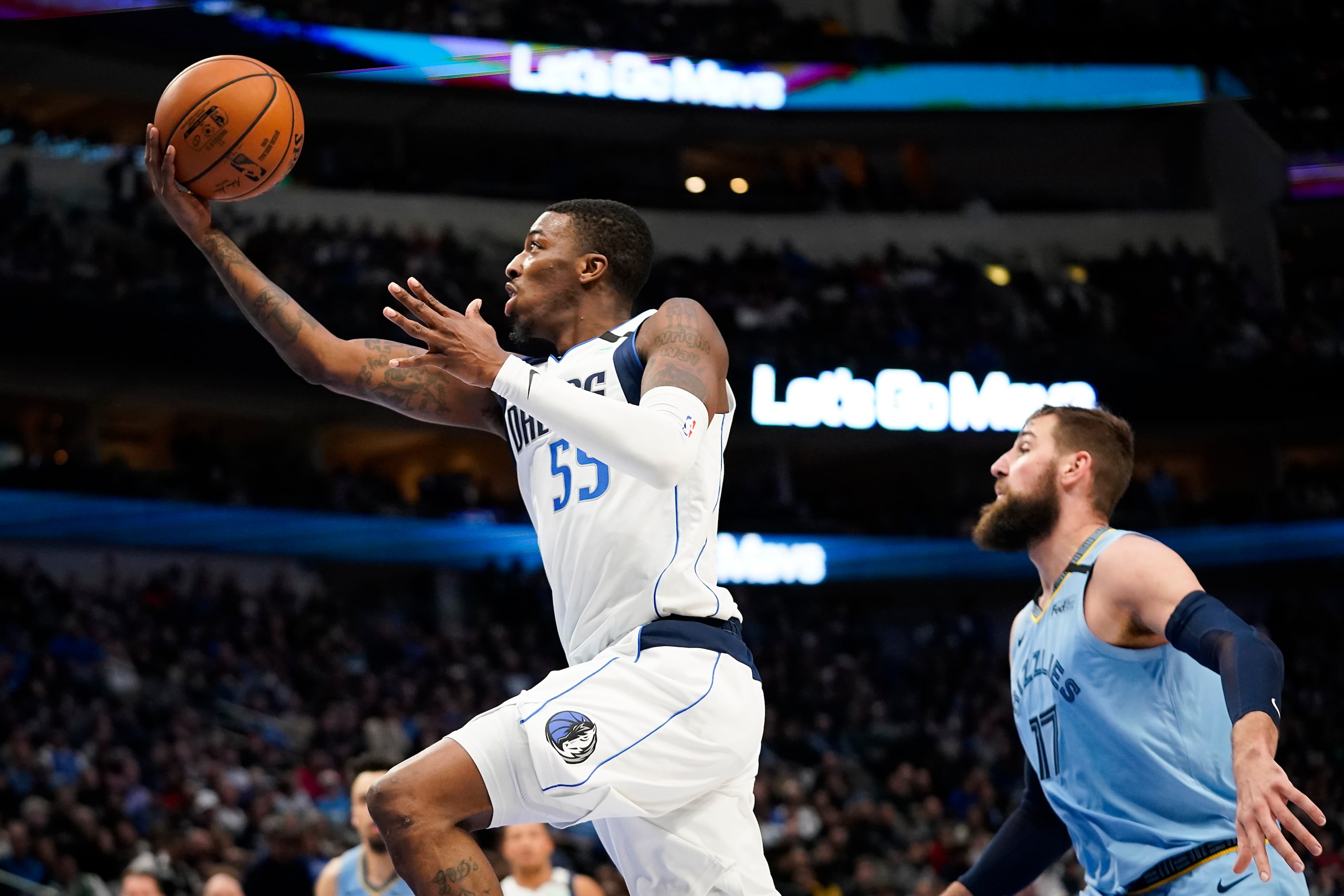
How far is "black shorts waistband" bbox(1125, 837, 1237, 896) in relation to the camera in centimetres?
342

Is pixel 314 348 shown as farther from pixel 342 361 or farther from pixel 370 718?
pixel 370 718

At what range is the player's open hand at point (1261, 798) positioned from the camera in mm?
2746

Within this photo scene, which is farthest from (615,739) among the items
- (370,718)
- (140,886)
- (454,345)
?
(370,718)

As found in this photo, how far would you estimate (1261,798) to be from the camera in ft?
9.13

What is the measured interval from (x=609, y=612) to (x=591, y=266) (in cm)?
102

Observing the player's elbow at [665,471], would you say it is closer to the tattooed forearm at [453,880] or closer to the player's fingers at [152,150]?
the tattooed forearm at [453,880]

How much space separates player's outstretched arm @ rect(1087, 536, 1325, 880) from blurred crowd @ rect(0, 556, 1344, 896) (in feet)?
21.3

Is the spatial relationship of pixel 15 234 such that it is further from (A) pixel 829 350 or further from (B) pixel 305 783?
(A) pixel 829 350

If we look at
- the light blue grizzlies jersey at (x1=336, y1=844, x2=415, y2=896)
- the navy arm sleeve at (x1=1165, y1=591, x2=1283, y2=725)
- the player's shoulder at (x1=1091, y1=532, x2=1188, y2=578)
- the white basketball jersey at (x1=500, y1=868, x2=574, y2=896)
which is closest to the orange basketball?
the player's shoulder at (x1=1091, y1=532, x2=1188, y2=578)

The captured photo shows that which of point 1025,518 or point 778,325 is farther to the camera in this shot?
point 778,325

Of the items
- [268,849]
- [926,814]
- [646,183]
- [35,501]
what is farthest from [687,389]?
[646,183]

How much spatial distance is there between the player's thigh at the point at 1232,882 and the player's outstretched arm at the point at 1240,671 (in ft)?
0.66

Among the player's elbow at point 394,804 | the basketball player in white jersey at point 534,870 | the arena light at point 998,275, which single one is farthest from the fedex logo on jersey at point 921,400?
the player's elbow at point 394,804

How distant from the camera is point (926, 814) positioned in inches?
601
